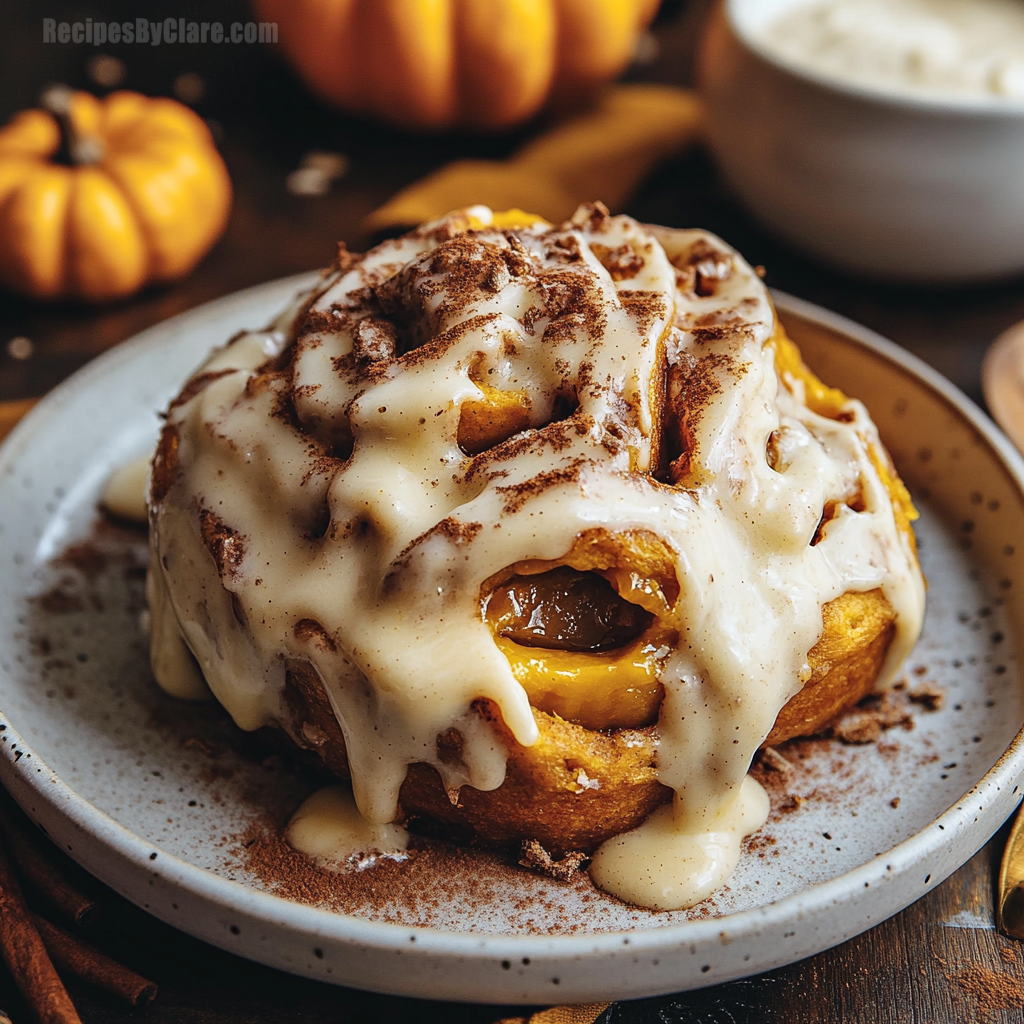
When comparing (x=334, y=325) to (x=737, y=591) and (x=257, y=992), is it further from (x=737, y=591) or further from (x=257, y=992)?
(x=257, y=992)

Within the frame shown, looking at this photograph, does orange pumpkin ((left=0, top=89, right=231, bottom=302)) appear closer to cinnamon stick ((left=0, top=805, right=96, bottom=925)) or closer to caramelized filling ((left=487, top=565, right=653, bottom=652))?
cinnamon stick ((left=0, top=805, right=96, bottom=925))

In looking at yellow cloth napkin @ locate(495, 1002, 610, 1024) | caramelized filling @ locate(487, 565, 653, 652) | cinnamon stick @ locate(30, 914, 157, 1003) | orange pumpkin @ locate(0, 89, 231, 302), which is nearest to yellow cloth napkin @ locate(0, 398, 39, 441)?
orange pumpkin @ locate(0, 89, 231, 302)

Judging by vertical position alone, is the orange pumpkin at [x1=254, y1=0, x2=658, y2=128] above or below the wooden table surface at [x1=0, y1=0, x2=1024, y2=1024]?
above

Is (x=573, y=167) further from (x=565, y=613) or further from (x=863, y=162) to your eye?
(x=565, y=613)

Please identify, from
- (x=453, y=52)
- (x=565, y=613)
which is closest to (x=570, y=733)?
(x=565, y=613)

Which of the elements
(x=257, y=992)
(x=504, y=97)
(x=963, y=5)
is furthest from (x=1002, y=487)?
(x=504, y=97)

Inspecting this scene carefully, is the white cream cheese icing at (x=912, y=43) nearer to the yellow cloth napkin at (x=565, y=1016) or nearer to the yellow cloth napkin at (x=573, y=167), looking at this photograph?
the yellow cloth napkin at (x=573, y=167)

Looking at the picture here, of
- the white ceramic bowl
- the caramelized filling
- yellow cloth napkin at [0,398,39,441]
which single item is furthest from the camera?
the white ceramic bowl

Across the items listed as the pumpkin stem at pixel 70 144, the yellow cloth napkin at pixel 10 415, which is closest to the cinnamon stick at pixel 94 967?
the yellow cloth napkin at pixel 10 415
